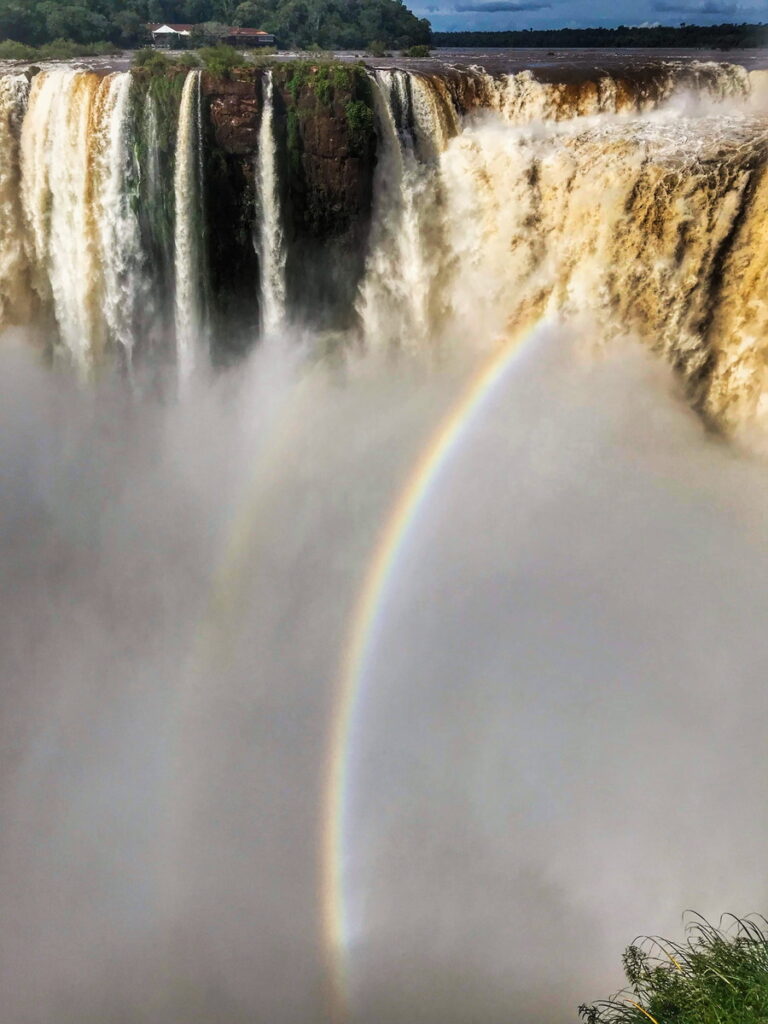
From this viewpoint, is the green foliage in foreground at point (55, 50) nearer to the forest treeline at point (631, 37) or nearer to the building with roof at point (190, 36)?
the building with roof at point (190, 36)

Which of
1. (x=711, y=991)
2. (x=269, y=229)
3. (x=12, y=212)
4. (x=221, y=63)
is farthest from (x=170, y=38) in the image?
(x=711, y=991)

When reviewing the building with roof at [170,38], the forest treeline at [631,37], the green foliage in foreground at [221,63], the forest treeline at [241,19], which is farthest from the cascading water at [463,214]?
the forest treeline at [241,19]

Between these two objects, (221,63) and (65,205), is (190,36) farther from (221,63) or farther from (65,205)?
(65,205)

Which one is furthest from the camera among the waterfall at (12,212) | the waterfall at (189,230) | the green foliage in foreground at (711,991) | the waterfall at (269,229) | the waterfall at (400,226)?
the waterfall at (12,212)

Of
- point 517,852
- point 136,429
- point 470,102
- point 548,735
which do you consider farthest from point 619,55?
point 517,852

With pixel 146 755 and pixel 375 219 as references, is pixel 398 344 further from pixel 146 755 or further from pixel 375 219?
pixel 146 755

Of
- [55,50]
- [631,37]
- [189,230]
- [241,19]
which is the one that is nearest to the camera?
[189,230]
